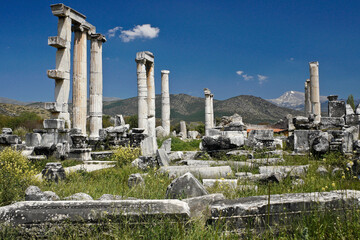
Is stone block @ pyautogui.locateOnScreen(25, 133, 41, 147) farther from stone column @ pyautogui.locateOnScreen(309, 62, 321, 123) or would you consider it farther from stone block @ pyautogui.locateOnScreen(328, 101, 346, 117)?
stone column @ pyautogui.locateOnScreen(309, 62, 321, 123)

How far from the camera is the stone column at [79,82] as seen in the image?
19.8 metres

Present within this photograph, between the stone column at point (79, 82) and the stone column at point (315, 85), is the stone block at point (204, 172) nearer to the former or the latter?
the stone column at point (79, 82)

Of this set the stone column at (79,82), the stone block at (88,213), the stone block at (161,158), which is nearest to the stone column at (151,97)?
the stone column at (79,82)

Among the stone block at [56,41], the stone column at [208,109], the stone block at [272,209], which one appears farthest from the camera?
the stone column at [208,109]

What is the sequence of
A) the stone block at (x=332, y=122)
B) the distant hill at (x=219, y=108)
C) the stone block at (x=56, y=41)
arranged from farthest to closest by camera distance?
the distant hill at (x=219, y=108) → the stone block at (x=56, y=41) → the stone block at (x=332, y=122)

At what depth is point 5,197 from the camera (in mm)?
5051

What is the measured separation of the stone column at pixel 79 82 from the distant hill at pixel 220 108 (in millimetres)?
69593

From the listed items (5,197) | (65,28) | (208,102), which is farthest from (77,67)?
(208,102)

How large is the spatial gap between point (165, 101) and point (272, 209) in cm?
2672

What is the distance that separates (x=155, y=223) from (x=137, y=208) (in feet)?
1.15

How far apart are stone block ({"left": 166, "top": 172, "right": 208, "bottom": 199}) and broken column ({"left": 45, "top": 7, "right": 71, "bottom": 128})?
13038 millimetres

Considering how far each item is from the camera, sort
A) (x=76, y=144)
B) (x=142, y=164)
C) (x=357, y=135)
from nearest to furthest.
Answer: (x=142, y=164)
(x=357, y=135)
(x=76, y=144)

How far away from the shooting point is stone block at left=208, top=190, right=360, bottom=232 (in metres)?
3.53

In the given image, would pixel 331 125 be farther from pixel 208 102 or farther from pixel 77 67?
pixel 208 102
